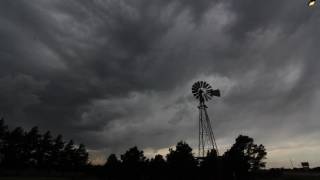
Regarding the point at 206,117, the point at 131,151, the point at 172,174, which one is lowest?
the point at 172,174

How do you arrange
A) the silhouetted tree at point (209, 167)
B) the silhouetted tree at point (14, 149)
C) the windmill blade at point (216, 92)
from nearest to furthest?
the windmill blade at point (216, 92) < the silhouetted tree at point (209, 167) < the silhouetted tree at point (14, 149)

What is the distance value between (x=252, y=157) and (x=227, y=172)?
7580 cm

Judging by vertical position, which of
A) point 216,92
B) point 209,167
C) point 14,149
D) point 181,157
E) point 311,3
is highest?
point 14,149

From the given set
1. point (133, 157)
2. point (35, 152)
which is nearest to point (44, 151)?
point (35, 152)

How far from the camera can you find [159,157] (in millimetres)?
101750

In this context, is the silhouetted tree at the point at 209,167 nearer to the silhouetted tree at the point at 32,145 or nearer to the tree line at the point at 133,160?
the tree line at the point at 133,160

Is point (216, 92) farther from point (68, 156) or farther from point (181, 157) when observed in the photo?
point (68, 156)

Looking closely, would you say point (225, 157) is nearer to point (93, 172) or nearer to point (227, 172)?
point (227, 172)

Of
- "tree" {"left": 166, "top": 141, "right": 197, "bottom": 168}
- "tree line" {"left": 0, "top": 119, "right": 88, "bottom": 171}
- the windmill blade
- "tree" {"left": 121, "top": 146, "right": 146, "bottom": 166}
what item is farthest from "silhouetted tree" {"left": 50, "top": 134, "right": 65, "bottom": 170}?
the windmill blade

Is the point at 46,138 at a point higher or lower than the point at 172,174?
higher

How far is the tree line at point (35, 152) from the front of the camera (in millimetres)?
155750

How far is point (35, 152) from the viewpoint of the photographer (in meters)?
163

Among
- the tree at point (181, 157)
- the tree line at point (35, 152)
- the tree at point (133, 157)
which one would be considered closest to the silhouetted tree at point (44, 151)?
the tree line at point (35, 152)

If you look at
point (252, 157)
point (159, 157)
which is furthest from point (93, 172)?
point (252, 157)
